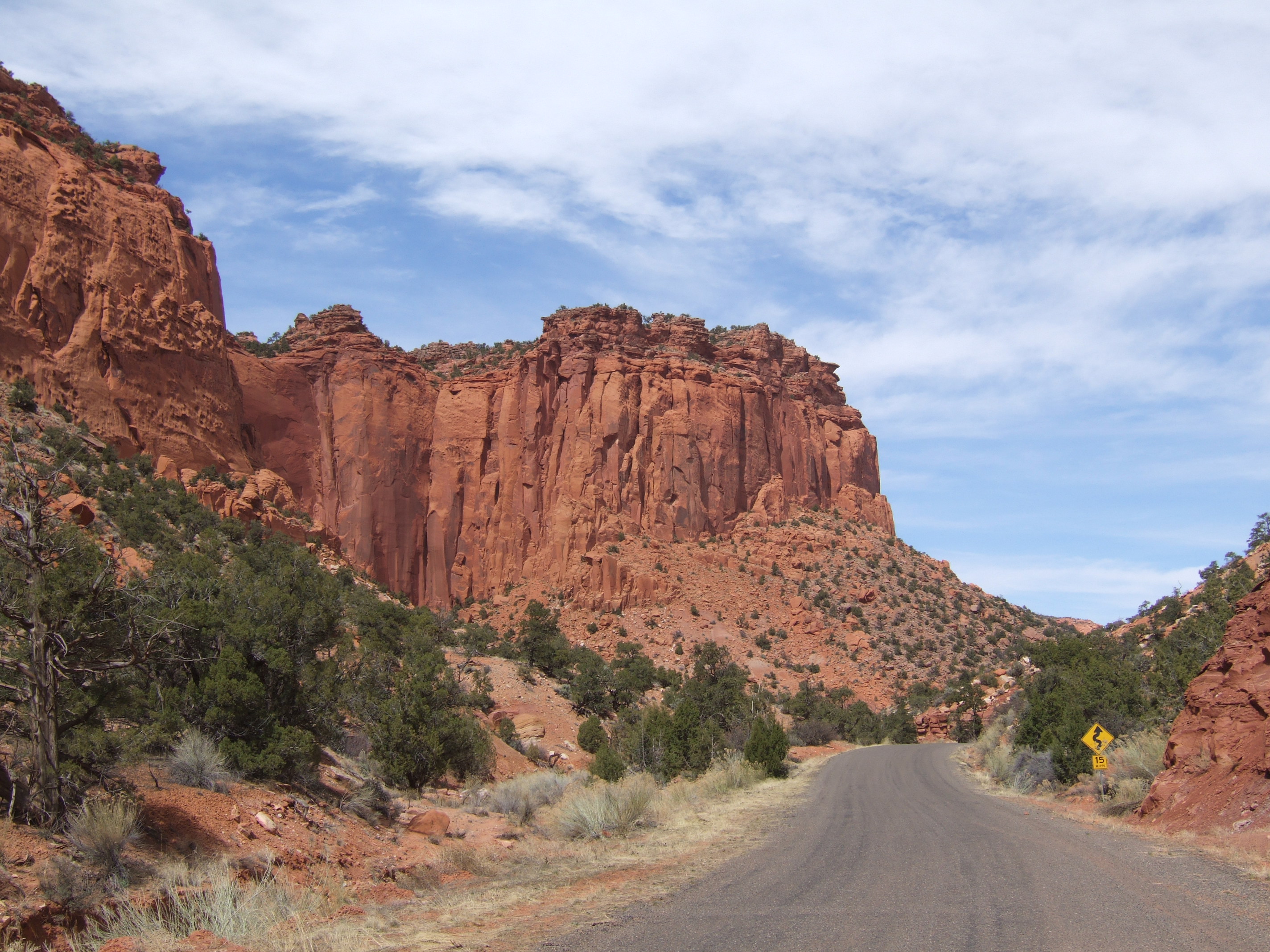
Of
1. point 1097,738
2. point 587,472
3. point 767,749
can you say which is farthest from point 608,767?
point 587,472

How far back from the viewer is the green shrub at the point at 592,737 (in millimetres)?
30917

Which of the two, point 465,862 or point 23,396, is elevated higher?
point 23,396

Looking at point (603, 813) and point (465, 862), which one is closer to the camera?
point (465, 862)

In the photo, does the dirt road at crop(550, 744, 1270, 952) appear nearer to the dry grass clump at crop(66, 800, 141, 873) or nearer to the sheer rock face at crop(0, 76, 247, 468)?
the dry grass clump at crop(66, 800, 141, 873)

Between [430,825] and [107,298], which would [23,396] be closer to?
[107,298]

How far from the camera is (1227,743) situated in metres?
14.1

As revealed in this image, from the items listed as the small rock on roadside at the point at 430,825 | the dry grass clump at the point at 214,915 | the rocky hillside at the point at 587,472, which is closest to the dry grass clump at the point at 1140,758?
the small rock on roadside at the point at 430,825

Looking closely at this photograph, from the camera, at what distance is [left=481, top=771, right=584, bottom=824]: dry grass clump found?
19391mm

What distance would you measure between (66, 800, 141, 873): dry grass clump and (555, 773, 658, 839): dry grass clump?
796cm

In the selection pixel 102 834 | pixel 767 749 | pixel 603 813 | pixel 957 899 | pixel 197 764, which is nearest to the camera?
pixel 957 899

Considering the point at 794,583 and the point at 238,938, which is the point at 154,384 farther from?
the point at 794,583

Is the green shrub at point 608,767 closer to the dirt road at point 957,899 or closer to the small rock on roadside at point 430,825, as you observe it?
the small rock on roadside at point 430,825

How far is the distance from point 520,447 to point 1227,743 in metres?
59.1

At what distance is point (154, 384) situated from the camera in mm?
39906
